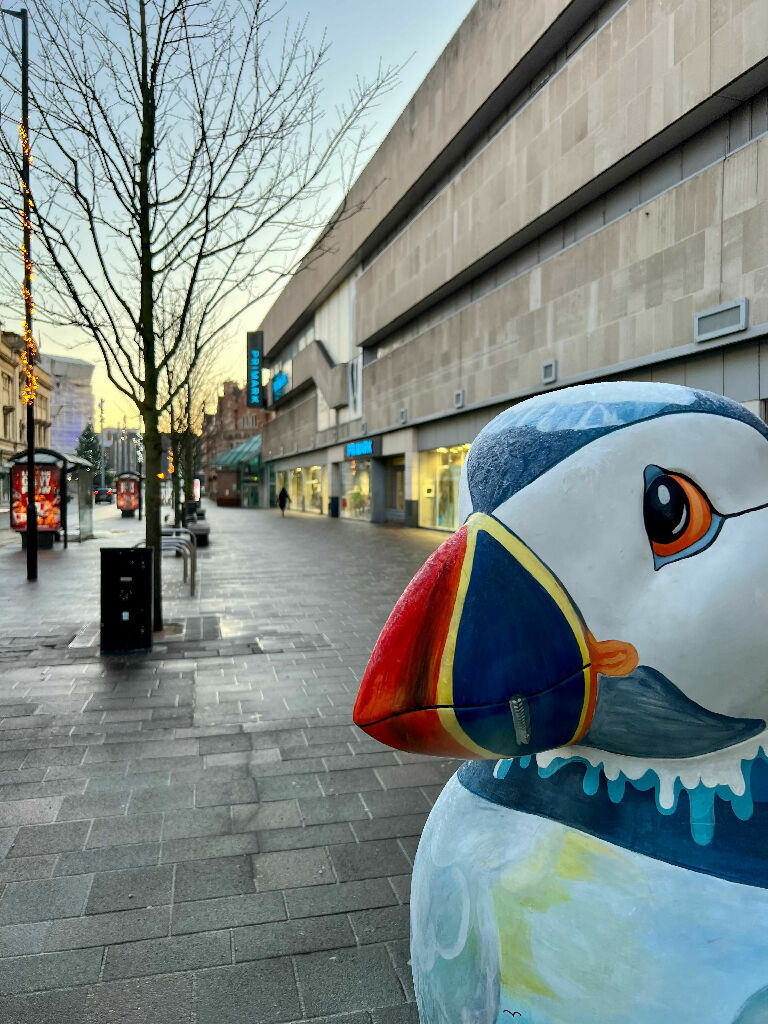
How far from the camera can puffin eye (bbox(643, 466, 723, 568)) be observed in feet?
3.82

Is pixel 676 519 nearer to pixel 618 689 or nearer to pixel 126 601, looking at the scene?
pixel 618 689

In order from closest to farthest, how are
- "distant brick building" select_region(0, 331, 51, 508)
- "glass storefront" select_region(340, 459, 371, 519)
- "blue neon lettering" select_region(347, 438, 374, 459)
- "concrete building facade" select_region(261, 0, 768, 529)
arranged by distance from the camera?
1. "concrete building facade" select_region(261, 0, 768, 529)
2. "blue neon lettering" select_region(347, 438, 374, 459)
3. "glass storefront" select_region(340, 459, 371, 519)
4. "distant brick building" select_region(0, 331, 51, 508)

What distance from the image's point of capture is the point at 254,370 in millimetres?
50969

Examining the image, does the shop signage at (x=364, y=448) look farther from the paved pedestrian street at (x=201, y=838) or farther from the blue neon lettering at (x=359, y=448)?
the paved pedestrian street at (x=201, y=838)

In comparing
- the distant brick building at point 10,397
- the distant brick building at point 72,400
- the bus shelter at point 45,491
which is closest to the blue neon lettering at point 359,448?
the bus shelter at point 45,491

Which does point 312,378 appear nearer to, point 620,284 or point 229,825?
point 620,284

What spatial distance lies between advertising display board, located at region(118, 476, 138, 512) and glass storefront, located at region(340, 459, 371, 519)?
9.68 meters

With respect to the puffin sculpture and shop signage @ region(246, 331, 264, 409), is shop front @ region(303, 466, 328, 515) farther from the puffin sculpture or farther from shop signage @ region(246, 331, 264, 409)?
the puffin sculpture

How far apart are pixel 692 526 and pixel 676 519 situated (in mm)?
27

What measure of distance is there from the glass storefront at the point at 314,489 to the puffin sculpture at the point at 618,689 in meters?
37.7

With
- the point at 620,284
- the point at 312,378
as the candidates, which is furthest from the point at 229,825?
the point at 312,378

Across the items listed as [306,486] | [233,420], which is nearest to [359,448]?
[306,486]

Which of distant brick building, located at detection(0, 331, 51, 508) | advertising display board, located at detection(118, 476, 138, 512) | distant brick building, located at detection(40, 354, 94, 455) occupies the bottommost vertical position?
advertising display board, located at detection(118, 476, 138, 512)

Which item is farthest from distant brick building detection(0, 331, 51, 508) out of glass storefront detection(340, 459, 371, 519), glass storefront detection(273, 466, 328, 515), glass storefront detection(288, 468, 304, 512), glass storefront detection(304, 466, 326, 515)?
glass storefront detection(340, 459, 371, 519)
